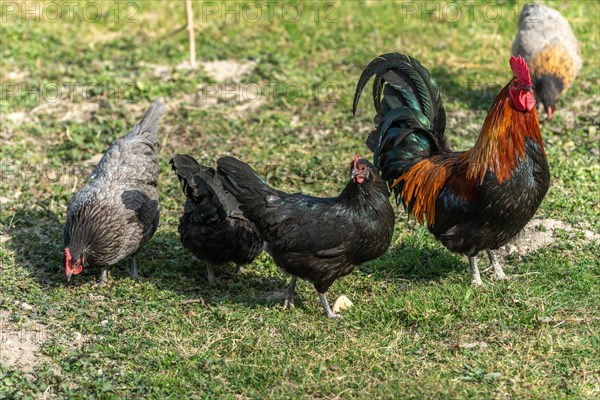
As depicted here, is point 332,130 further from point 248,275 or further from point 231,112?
point 248,275

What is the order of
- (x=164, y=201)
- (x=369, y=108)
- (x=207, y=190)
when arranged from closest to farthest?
(x=207, y=190)
(x=164, y=201)
(x=369, y=108)

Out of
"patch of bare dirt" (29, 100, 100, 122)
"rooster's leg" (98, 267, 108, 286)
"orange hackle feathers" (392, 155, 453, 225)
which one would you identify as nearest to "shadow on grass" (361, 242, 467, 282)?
"orange hackle feathers" (392, 155, 453, 225)

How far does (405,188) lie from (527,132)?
1.16m

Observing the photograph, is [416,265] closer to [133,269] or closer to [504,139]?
[504,139]

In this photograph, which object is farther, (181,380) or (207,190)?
(207,190)

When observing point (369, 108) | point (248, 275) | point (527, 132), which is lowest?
point (248, 275)

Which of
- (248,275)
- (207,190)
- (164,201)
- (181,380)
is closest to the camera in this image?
(181,380)

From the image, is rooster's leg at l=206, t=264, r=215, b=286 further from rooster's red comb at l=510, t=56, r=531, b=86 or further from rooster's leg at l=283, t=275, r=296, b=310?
rooster's red comb at l=510, t=56, r=531, b=86

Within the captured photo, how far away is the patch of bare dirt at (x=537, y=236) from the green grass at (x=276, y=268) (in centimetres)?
9

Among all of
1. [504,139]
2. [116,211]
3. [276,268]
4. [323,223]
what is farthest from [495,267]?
[116,211]

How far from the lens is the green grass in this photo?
18.1 ft

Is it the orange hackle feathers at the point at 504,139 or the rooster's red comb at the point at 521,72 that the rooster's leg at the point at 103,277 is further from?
the rooster's red comb at the point at 521,72

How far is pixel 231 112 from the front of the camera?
10.3m

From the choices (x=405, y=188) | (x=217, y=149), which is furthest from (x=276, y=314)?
(x=217, y=149)
